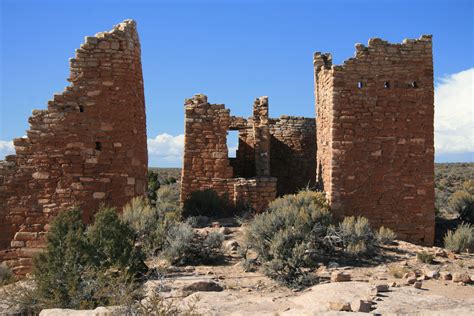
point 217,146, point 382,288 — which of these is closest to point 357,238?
point 382,288

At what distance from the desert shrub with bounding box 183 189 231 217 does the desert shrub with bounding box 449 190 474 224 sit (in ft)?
22.4

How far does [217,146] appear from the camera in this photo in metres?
13.1

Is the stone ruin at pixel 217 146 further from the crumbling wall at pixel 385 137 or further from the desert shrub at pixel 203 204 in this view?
the desert shrub at pixel 203 204

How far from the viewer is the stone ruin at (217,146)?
9203 mm

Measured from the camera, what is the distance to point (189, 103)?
43.6ft

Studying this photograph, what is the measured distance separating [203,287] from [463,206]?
987 centimetres

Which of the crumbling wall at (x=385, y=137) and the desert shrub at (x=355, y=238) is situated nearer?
the desert shrub at (x=355, y=238)

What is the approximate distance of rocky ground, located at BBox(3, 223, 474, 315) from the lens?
6.39 m

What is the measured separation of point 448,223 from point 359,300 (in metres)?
8.54

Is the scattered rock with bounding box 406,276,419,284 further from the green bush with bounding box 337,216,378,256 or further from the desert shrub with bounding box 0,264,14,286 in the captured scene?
the desert shrub with bounding box 0,264,14,286

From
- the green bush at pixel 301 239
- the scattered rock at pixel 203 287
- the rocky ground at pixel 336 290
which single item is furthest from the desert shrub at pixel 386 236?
the scattered rock at pixel 203 287

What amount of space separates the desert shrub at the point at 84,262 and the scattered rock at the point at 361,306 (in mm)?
2735

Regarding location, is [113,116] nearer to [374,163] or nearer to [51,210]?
[51,210]

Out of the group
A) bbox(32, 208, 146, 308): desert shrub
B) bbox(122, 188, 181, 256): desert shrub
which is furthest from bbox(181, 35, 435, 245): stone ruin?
bbox(32, 208, 146, 308): desert shrub
